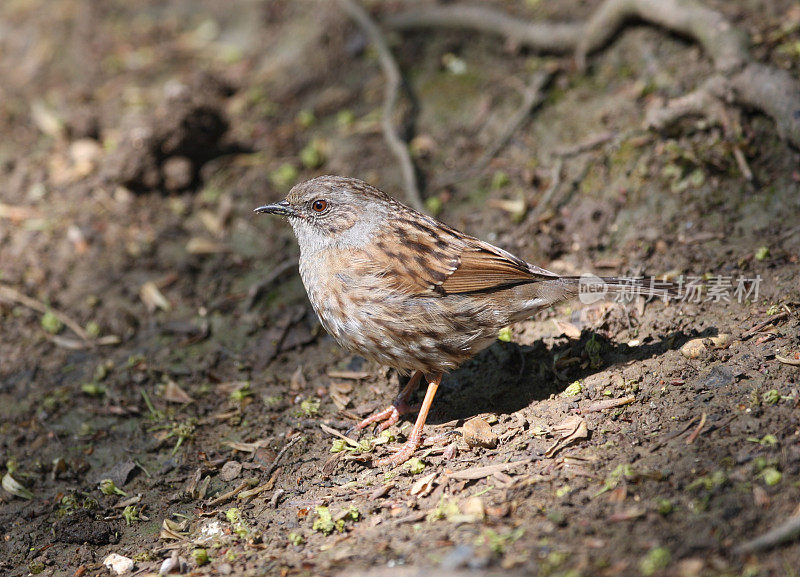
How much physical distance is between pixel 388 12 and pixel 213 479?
6304 mm

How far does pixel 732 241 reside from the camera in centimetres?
573

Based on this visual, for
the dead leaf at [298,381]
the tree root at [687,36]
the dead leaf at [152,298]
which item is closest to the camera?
the dead leaf at [298,381]

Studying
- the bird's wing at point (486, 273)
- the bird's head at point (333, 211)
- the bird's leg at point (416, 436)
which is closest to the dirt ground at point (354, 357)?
the bird's leg at point (416, 436)

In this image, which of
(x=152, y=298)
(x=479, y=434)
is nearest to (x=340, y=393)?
(x=479, y=434)

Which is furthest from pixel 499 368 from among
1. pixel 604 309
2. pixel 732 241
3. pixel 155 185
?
pixel 155 185

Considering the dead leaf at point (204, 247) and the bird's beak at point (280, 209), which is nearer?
the bird's beak at point (280, 209)

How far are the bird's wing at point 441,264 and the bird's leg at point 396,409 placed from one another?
0.87 metres

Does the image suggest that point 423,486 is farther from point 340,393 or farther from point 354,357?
point 354,357

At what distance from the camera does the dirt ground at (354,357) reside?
12.7 feet

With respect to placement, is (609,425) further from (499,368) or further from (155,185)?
(155,185)

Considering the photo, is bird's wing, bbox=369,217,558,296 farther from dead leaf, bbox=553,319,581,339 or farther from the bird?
dead leaf, bbox=553,319,581,339

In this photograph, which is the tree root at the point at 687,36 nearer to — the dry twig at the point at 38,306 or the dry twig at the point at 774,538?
the dry twig at the point at 774,538

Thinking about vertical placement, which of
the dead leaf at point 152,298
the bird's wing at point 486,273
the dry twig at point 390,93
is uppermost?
the dry twig at point 390,93

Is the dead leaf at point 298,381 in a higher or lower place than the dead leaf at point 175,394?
higher
